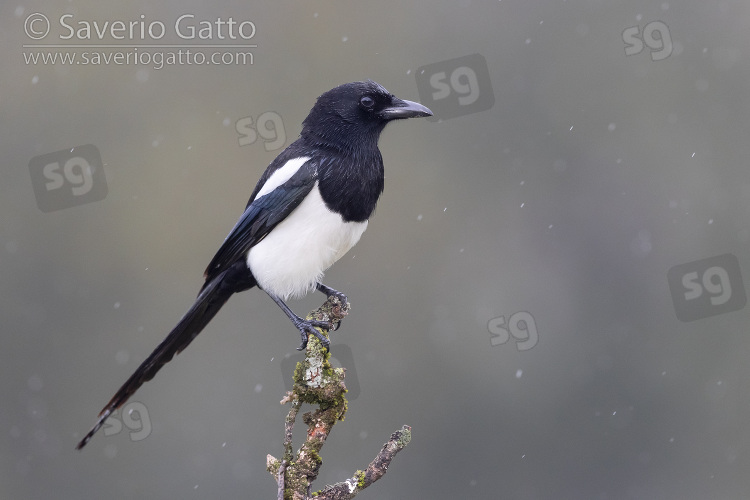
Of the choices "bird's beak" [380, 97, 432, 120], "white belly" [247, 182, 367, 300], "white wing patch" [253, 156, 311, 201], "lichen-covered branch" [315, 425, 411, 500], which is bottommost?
"lichen-covered branch" [315, 425, 411, 500]

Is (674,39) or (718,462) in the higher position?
(674,39)

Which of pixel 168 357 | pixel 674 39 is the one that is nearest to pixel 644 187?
pixel 674 39

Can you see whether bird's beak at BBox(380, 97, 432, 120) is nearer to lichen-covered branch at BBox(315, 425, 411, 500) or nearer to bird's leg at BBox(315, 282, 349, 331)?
bird's leg at BBox(315, 282, 349, 331)

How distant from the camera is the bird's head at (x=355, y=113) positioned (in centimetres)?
369

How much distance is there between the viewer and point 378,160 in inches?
144

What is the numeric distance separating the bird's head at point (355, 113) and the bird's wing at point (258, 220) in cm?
15

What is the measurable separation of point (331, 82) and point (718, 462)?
4848 mm

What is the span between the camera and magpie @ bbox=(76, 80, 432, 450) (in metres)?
3.56

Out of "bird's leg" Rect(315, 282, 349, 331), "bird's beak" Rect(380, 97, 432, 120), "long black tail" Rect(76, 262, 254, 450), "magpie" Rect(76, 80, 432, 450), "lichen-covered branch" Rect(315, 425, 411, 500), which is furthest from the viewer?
"bird's beak" Rect(380, 97, 432, 120)

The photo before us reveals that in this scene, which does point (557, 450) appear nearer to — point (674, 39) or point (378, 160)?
point (674, 39)

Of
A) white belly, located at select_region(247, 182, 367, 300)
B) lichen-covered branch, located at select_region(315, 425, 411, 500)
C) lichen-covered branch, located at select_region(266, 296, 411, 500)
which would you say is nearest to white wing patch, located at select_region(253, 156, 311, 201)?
white belly, located at select_region(247, 182, 367, 300)

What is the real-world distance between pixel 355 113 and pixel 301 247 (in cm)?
54

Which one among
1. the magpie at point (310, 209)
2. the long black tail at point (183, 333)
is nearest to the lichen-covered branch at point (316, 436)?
the long black tail at point (183, 333)

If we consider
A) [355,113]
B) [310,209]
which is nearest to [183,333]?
[310,209]
